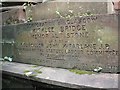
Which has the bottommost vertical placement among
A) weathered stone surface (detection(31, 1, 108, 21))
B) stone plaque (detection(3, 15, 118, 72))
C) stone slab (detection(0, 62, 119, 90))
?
stone slab (detection(0, 62, 119, 90))

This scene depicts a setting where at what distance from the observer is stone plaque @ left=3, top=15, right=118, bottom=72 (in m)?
2.70

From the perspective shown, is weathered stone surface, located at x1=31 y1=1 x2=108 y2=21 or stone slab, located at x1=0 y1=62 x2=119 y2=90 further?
weathered stone surface, located at x1=31 y1=1 x2=108 y2=21

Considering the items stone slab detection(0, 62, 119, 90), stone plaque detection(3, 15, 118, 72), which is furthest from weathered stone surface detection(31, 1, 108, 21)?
stone slab detection(0, 62, 119, 90)

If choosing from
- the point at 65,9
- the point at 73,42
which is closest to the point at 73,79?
the point at 73,42

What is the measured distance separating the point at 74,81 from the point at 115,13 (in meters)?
0.98

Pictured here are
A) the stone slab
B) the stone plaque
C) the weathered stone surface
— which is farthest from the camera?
the weathered stone surface

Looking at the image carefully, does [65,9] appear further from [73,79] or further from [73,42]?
[73,79]

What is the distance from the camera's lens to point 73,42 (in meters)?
3.06

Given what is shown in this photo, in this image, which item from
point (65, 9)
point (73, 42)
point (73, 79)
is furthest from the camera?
point (65, 9)

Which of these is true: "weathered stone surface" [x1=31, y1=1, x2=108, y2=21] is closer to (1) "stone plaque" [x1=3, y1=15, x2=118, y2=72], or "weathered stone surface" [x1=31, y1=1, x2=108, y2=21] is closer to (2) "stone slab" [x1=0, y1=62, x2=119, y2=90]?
(1) "stone plaque" [x1=3, y1=15, x2=118, y2=72]

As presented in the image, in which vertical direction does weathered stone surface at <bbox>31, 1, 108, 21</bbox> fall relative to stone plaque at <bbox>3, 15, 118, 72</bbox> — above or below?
above

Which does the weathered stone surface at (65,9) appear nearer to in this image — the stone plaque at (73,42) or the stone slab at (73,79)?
the stone plaque at (73,42)

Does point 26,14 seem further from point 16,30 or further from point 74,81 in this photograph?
point 74,81

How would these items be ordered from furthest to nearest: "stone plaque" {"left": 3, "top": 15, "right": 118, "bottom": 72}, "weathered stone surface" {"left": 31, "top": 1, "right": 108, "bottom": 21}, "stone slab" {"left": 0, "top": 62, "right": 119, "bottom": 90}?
1. "weathered stone surface" {"left": 31, "top": 1, "right": 108, "bottom": 21}
2. "stone plaque" {"left": 3, "top": 15, "right": 118, "bottom": 72}
3. "stone slab" {"left": 0, "top": 62, "right": 119, "bottom": 90}
